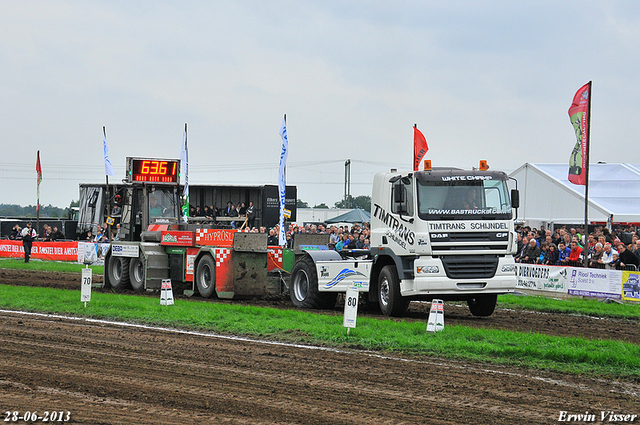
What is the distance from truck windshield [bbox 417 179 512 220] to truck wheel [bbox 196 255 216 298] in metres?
6.77

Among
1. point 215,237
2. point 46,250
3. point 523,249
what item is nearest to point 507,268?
point 215,237

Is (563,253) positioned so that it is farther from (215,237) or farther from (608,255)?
(215,237)

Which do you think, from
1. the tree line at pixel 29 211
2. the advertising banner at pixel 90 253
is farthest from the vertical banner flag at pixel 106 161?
the tree line at pixel 29 211

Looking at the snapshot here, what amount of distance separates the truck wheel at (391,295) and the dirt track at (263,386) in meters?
4.27

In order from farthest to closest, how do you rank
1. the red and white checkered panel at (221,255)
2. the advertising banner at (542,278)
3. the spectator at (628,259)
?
the advertising banner at (542,278) < the spectator at (628,259) < the red and white checkered panel at (221,255)

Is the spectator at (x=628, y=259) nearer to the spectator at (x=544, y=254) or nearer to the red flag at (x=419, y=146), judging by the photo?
the spectator at (x=544, y=254)

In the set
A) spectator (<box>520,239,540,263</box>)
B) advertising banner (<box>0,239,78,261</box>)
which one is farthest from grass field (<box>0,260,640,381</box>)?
advertising banner (<box>0,239,78,261</box>)

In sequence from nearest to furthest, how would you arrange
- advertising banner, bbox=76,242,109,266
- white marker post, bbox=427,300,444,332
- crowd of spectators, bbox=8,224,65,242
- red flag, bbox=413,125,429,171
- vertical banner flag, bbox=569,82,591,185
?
1. white marker post, bbox=427,300,444,332
2. vertical banner flag, bbox=569,82,591,185
3. red flag, bbox=413,125,429,171
4. advertising banner, bbox=76,242,109,266
5. crowd of spectators, bbox=8,224,65,242

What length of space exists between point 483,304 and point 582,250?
24.2 ft

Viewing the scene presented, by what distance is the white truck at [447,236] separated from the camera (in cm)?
1430

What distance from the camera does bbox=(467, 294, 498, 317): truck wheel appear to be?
15.5m

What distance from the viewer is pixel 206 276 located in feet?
64.2

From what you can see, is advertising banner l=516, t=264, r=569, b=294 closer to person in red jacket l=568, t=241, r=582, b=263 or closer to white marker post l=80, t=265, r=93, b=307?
person in red jacket l=568, t=241, r=582, b=263

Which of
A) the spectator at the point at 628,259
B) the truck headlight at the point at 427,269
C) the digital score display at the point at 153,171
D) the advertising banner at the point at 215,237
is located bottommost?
the truck headlight at the point at 427,269
